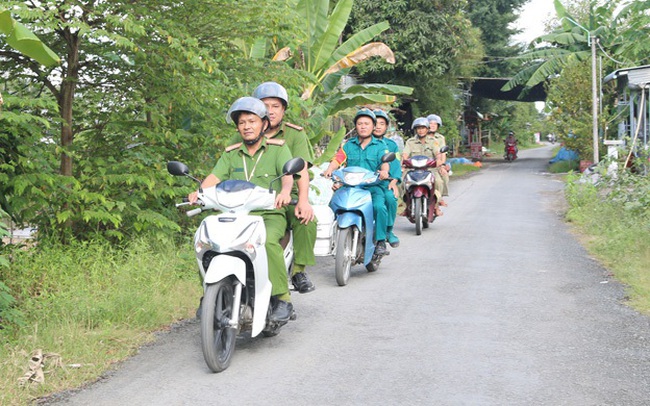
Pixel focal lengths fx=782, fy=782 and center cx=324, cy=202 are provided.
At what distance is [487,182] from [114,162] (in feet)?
67.2

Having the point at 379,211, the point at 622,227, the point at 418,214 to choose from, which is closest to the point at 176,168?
the point at 379,211

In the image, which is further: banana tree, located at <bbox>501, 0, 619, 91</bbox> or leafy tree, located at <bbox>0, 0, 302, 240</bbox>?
banana tree, located at <bbox>501, 0, 619, 91</bbox>

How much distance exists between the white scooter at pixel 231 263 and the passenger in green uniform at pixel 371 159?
12.5 ft

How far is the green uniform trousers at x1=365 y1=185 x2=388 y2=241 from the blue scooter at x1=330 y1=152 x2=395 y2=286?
0.24 meters

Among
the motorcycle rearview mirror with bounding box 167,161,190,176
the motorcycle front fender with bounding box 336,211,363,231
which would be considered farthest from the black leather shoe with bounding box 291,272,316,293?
the motorcycle front fender with bounding box 336,211,363,231

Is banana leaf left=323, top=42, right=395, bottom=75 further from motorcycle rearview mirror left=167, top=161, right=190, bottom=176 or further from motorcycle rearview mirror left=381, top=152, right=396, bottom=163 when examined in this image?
motorcycle rearview mirror left=167, top=161, right=190, bottom=176

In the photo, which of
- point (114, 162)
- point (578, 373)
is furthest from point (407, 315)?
point (114, 162)

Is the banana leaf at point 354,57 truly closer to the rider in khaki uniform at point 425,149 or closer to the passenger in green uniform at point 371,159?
the rider in khaki uniform at point 425,149

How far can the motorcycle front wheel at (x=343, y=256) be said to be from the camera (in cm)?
831

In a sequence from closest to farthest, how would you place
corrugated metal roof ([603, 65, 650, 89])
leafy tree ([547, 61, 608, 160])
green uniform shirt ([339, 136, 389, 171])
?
green uniform shirt ([339, 136, 389, 171]) < corrugated metal roof ([603, 65, 650, 89]) < leafy tree ([547, 61, 608, 160])

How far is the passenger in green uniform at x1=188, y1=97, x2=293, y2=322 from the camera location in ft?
18.8

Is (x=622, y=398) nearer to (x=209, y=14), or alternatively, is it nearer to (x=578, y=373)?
(x=578, y=373)

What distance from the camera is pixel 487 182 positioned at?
27.3m

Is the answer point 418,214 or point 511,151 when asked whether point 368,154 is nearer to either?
point 418,214
